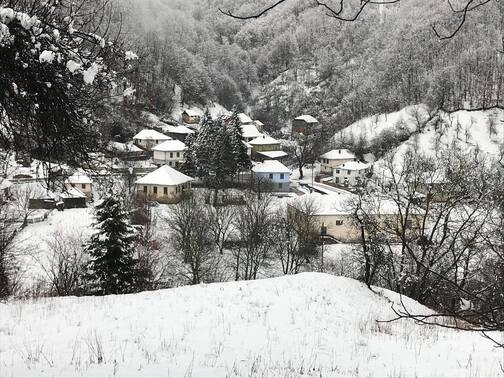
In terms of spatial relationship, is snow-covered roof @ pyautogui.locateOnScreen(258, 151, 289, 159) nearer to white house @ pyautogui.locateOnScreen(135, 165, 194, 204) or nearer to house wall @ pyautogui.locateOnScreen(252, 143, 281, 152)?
house wall @ pyautogui.locateOnScreen(252, 143, 281, 152)

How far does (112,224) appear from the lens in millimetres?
14977

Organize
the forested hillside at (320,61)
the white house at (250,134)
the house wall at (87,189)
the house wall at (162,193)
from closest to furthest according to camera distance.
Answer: the house wall at (87,189) → the house wall at (162,193) → the white house at (250,134) → the forested hillside at (320,61)

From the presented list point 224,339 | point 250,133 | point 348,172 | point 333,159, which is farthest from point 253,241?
point 250,133

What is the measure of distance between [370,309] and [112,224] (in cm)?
890

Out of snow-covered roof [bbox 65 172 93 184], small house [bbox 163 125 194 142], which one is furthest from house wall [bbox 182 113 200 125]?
snow-covered roof [bbox 65 172 93 184]

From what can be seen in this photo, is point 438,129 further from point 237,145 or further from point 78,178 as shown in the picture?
point 78,178

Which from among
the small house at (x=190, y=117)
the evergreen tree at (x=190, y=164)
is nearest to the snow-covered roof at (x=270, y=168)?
the evergreen tree at (x=190, y=164)

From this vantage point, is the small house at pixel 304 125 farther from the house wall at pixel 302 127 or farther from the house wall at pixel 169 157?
the house wall at pixel 169 157

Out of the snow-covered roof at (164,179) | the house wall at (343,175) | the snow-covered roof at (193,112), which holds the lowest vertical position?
the snow-covered roof at (164,179)

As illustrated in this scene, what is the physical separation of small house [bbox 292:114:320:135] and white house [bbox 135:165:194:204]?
1418 inches

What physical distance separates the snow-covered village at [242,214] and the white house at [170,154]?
0.20 m

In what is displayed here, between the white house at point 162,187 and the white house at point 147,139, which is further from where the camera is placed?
the white house at point 147,139

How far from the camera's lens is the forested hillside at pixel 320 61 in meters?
62.1

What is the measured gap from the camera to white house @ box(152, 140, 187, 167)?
148ft
